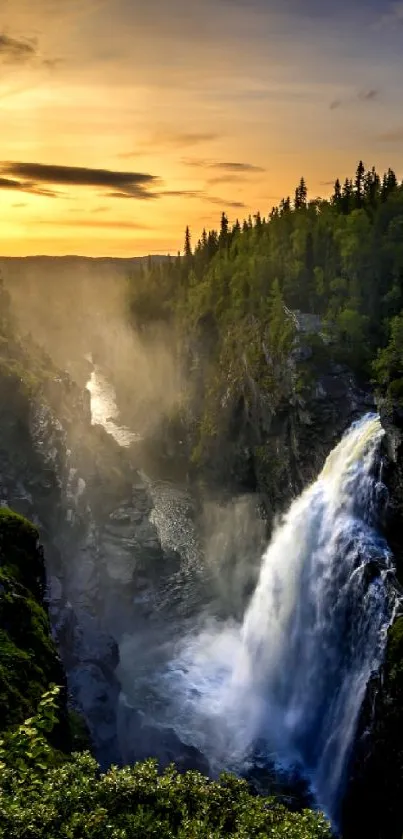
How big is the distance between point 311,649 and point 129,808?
33449mm

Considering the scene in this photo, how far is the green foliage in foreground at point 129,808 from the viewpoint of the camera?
12516 mm

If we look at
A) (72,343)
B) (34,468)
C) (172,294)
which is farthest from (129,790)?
(72,343)

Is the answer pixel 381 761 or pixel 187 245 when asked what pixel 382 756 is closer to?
pixel 381 761

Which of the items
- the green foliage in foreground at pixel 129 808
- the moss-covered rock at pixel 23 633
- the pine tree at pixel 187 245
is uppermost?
the pine tree at pixel 187 245

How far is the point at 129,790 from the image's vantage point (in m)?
13.7

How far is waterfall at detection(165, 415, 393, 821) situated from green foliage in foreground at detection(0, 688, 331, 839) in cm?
2472

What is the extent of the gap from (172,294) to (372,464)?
103 metres

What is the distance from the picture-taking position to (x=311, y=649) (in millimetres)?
44844

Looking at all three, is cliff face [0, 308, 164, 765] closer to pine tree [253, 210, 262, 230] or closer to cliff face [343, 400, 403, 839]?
cliff face [343, 400, 403, 839]

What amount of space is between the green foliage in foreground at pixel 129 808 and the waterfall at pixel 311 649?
24719 mm

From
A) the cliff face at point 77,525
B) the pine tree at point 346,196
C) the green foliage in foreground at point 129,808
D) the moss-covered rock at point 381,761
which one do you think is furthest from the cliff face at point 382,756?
the pine tree at point 346,196

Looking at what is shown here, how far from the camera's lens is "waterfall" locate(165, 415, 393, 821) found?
126 ft

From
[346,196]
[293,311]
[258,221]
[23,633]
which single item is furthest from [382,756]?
[258,221]

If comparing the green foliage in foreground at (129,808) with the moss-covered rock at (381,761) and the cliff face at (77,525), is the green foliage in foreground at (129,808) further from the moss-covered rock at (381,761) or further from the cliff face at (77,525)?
the cliff face at (77,525)
